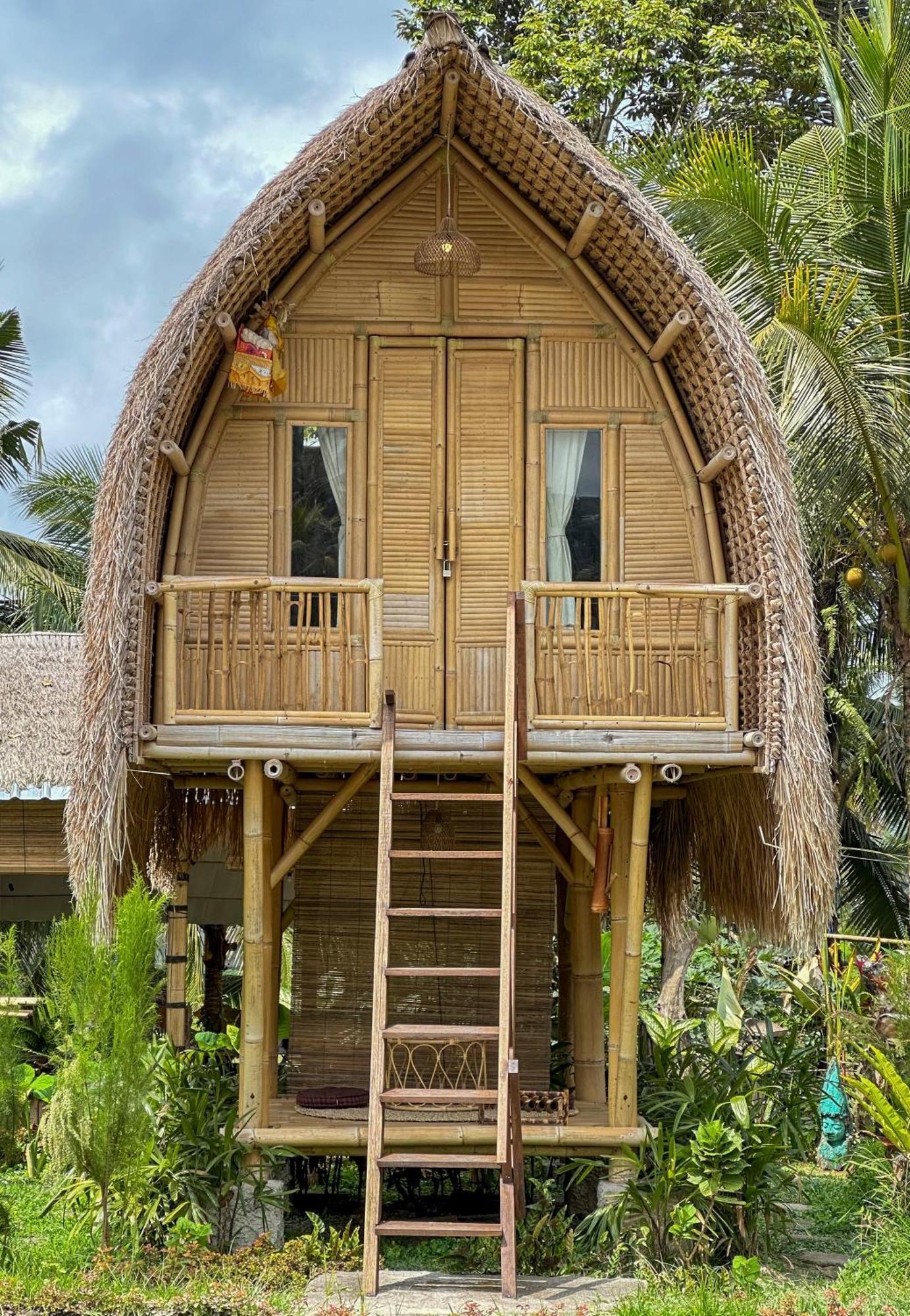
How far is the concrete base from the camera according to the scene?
6309mm

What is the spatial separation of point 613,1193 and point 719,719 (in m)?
2.40

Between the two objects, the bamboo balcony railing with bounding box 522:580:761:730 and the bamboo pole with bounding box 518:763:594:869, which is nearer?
the bamboo balcony railing with bounding box 522:580:761:730

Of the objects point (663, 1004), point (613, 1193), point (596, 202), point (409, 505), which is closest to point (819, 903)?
point (613, 1193)

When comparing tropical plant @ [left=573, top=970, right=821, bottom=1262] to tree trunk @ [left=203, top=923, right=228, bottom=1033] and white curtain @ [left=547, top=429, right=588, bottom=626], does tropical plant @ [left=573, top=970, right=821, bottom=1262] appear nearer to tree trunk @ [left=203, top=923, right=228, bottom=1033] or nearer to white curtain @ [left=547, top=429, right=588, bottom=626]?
white curtain @ [left=547, top=429, right=588, bottom=626]

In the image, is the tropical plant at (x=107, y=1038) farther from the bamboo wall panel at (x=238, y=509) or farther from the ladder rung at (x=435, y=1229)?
the bamboo wall panel at (x=238, y=509)

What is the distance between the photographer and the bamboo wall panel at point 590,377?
8453mm

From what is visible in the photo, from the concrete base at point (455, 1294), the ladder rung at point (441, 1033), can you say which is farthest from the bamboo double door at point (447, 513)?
the concrete base at point (455, 1294)

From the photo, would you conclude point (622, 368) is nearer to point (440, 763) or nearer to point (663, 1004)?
point (440, 763)

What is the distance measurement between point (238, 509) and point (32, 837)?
4620 mm

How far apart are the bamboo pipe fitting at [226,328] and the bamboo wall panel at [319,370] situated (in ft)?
1.30

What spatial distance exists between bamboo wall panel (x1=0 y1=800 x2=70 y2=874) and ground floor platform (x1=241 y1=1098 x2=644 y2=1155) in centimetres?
450

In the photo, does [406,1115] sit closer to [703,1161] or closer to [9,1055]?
[703,1161]

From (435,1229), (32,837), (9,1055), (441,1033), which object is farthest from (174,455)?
(32,837)

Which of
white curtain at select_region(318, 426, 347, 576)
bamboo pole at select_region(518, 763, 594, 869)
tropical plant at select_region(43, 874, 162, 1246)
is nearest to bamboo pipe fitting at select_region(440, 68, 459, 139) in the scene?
white curtain at select_region(318, 426, 347, 576)
